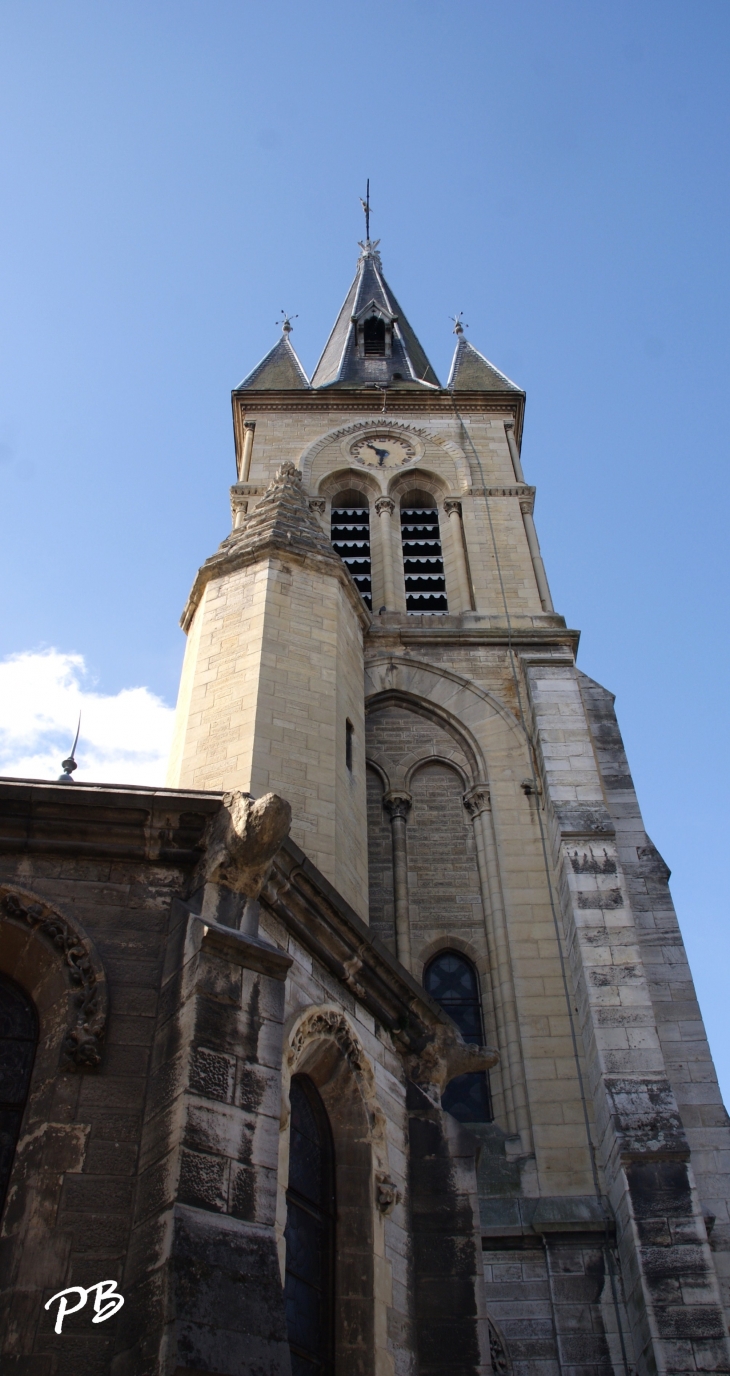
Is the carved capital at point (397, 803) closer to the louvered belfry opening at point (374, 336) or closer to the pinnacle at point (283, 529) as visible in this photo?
the pinnacle at point (283, 529)

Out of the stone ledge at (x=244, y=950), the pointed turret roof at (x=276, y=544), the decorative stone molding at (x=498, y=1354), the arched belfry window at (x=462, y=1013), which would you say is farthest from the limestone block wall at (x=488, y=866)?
the stone ledge at (x=244, y=950)

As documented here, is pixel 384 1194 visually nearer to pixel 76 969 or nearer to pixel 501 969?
pixel 76 969

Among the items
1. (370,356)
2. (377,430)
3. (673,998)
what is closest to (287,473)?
(377,430)

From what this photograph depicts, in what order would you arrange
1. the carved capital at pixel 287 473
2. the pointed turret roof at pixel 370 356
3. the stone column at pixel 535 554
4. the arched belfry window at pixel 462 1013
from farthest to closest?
the pointed turret roof at pixel 370 356, the stone column at pixel 535 554, the carved capital at pixel 287 473, the arched belfry window at pixel 462 1013

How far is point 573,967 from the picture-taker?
1039cm

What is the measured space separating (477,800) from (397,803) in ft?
2.92

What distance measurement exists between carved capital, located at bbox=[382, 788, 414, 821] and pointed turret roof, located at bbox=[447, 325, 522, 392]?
10.5 m

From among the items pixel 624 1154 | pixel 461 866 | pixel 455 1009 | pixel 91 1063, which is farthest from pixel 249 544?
pixel 91 1063

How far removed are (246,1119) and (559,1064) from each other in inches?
226

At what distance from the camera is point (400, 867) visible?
12.0 m

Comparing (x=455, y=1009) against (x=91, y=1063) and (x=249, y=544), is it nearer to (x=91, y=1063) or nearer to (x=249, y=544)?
(x=249, y=544)

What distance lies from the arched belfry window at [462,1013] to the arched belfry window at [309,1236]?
3.74m

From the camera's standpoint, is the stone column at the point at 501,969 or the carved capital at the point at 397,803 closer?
the stone column at the point at 501,969

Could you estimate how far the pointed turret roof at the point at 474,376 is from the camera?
2120cm
